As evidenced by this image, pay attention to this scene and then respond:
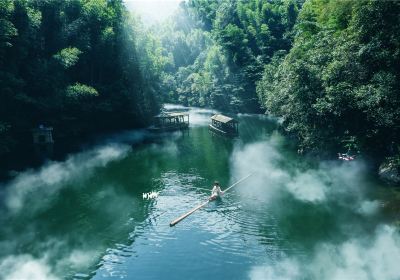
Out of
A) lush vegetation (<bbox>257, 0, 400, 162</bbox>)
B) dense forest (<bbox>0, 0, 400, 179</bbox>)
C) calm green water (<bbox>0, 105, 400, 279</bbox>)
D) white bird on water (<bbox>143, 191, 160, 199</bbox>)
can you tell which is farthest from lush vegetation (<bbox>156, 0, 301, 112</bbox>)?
white bird on water (<bbox>143, 191, 160, 199</bbox>)

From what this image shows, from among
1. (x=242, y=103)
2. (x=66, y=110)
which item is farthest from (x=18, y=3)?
(x=242, y=103)

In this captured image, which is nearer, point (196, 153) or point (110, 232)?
point (110, 232)

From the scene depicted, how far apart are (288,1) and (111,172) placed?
92709mm

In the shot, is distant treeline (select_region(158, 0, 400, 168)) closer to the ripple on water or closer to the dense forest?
the dense forest

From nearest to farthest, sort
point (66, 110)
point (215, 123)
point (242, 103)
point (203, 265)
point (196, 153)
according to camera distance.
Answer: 1. point (203, 265)
2. point (196, 153)
3. point (66, 110)
4. point (215, 123)
5. point (242, 103)

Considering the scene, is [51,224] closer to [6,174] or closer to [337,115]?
[6,174]

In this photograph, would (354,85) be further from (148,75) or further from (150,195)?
(148,75)

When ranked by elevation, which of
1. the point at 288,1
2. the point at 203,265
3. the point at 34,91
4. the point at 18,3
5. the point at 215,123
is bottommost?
the point at 203,265

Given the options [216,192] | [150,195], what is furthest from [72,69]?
[216,192]

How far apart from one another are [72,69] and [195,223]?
43.9m

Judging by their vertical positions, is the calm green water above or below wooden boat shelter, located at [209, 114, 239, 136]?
below

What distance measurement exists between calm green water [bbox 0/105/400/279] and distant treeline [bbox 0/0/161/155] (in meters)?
→ 9.98

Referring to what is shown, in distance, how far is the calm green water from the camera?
20062 millimetres

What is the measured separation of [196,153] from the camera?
49.9m
